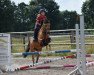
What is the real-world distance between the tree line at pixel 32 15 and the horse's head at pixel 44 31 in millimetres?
37371

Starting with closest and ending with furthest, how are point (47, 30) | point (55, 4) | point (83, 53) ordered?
point (83, 53) < point (47, 30) < point (55, 4)

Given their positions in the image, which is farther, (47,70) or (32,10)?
(32,10)

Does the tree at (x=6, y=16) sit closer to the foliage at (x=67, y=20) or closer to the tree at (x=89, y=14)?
the tree at (x=89, y=14)

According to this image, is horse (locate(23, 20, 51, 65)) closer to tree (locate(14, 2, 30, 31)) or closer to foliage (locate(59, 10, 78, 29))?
tree (locate(14, 2, 30, 31))

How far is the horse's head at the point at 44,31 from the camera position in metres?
13.8

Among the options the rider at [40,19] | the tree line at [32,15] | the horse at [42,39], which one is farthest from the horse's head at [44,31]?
the tree line at [32,15]

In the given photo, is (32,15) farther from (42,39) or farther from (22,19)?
(42,39)

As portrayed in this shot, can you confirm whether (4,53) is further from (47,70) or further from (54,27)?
(54,27)

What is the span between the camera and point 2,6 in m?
66.1

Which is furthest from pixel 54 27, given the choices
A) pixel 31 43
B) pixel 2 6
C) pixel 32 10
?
pixel 31 43

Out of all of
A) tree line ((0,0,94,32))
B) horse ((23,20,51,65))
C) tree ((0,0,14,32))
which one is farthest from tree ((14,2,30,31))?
horse ((23,20,51,65))

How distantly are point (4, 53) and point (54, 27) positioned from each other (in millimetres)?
65459

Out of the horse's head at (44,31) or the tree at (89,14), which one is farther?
the tree at (89,14)

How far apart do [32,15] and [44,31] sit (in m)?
60.0
